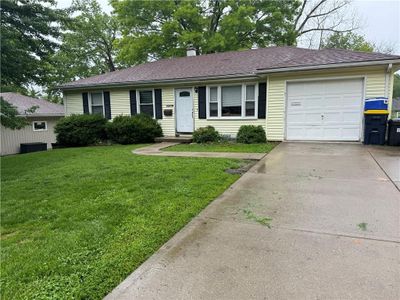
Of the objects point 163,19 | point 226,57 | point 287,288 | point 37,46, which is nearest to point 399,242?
point 287,288

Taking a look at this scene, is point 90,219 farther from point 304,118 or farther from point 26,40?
point 304,118

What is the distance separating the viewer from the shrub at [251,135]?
10562 millimetres

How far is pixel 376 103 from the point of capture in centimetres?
915

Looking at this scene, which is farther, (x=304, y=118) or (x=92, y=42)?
(x=92, y=42)

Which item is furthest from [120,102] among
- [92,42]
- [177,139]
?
[92,42]

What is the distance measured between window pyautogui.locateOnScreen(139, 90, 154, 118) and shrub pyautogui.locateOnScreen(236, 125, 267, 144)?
15.9 ft

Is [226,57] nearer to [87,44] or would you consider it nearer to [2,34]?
[2,34]

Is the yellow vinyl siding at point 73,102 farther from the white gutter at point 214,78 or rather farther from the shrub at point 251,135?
the shrub at point 251,135

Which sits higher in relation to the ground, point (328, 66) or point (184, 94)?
point (328, 66)

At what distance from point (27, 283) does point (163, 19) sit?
23.3 m

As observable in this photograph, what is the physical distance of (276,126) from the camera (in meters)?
10.7

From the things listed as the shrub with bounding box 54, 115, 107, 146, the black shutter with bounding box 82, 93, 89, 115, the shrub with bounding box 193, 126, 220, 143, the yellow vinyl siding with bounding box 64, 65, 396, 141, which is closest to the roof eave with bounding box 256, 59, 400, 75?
the yellow vinyl siding with bounding box 64, 65, 396, 141

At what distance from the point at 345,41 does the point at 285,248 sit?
29.8m

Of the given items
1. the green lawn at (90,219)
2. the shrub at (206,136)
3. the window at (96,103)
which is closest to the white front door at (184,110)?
the shrub at (206,136)
